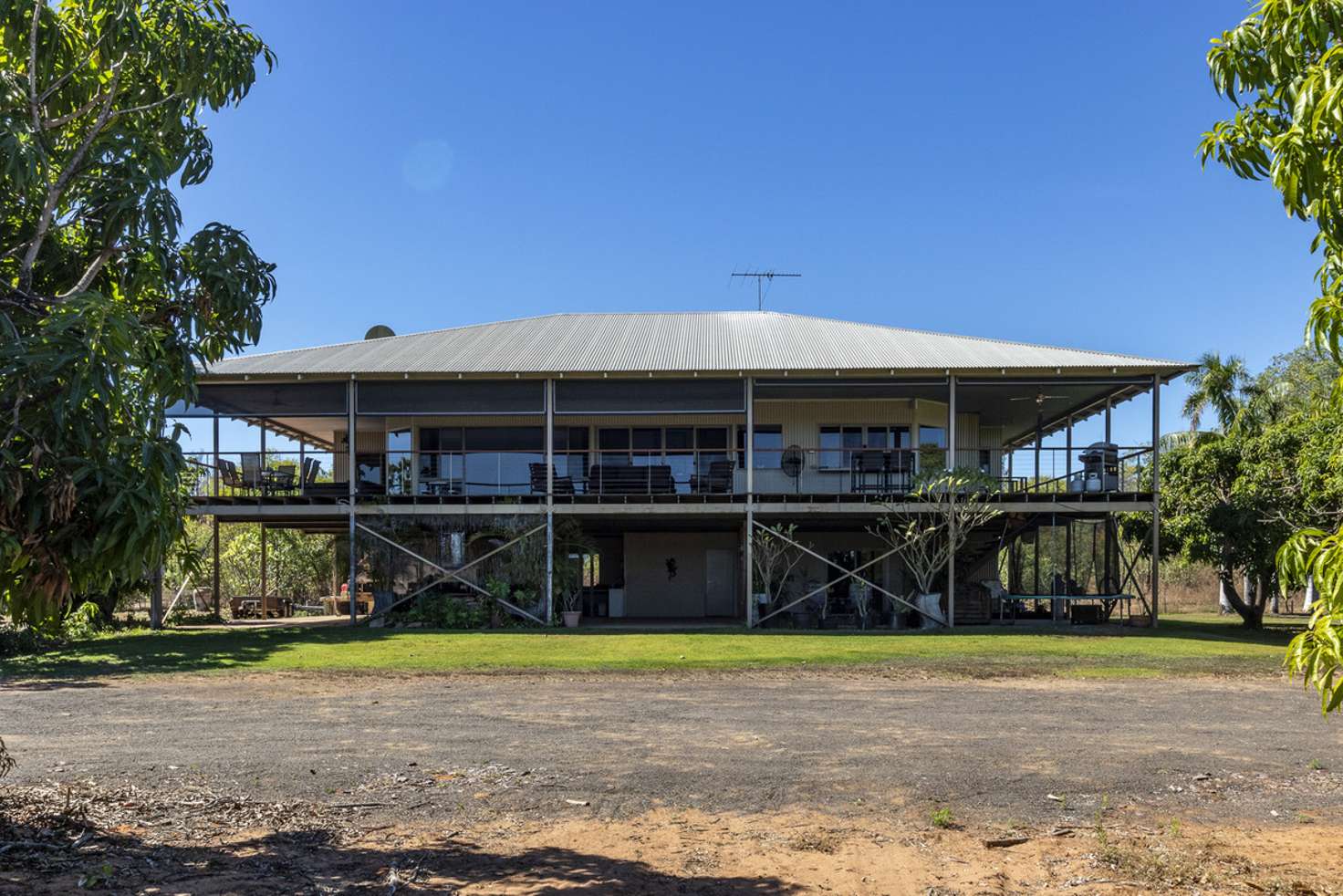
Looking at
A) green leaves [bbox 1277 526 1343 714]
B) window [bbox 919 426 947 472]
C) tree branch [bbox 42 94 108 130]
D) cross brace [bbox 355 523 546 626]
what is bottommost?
cross brace [bbox 355 523 546 626]

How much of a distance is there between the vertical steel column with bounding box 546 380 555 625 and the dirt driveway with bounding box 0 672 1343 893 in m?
9.02

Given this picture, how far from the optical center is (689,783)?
24.3 ft

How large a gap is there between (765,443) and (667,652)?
892 centimetres

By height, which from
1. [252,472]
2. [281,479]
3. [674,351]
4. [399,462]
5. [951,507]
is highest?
[674,351]

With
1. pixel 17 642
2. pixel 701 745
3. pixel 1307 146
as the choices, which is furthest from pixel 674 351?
pixel 1307 146

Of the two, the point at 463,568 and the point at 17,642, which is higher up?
the point at 463,568

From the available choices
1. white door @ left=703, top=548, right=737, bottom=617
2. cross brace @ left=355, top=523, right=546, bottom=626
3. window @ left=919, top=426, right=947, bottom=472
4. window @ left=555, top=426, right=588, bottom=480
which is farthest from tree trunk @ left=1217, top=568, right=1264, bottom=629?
cross brace @ left=355, top=523, right=546, bottom=626

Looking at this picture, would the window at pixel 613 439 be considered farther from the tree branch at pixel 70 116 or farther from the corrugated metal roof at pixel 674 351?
the tree branch at pixel 70 116

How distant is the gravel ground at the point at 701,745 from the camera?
278 inches

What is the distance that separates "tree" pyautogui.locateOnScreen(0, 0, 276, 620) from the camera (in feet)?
14.8

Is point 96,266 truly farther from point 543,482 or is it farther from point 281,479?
point 281,479

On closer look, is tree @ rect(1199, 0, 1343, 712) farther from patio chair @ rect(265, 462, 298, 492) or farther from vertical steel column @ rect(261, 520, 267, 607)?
vertical steel column @ rect(261, 520, 267, 607)

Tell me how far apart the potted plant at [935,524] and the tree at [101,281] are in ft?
50.0

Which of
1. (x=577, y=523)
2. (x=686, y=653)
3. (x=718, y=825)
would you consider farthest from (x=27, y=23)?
(x=577, y=523)
